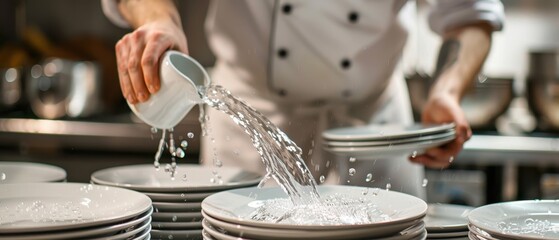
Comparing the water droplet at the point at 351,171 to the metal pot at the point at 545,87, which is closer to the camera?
the water droplet at the point at 351,171

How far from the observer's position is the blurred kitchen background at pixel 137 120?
110 inches

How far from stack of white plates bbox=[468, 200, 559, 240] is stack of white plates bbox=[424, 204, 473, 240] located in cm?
→ 6

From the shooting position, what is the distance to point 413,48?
11.5 feet

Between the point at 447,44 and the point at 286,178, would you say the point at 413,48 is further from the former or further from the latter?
the point at 286,178

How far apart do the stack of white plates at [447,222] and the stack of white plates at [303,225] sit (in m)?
0.07

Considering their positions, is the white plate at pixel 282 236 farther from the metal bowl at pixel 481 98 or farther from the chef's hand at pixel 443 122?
the metal bowl at pixel 481 98

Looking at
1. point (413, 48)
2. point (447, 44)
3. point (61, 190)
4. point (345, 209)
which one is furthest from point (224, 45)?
point (413, 48)

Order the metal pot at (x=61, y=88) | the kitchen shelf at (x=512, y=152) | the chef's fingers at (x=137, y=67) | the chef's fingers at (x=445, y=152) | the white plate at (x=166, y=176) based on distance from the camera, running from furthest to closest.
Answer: the metal pot at (x=61, y=88) → the kitchen shelf at (x=512, y=152) → the chef's fingers at (x=445, y=152) → the white plate at (x=166, y=176) → the chef's fingers at (x=137, y=67)

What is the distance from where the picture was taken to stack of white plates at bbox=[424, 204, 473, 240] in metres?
1.10

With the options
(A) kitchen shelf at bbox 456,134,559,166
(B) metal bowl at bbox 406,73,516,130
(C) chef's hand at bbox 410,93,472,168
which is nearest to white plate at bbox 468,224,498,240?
Answer: (C) chef's hand at bbox 410,93,472,168

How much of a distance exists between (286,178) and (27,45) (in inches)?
116

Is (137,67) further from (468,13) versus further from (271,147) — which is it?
(468,13)

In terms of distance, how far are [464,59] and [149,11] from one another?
2.51 feet

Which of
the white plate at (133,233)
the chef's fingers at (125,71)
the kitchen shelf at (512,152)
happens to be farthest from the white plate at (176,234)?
the kitchen shelf at (512,152)
